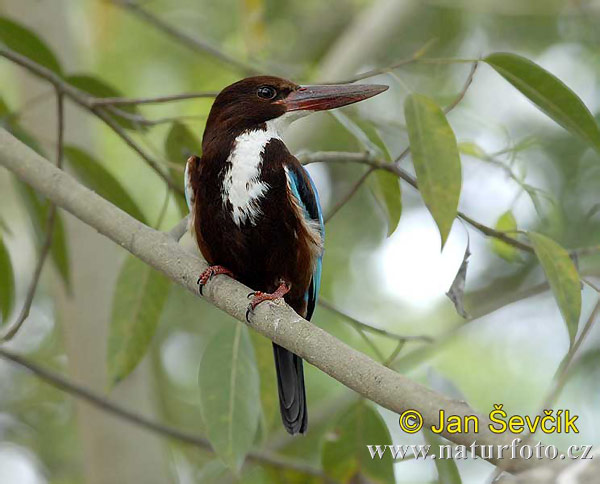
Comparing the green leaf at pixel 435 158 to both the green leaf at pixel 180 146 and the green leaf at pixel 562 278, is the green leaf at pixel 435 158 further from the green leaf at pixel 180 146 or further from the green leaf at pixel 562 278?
the green leaf at pixel 180 146

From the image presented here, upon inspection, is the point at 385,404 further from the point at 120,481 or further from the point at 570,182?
the point at 570,182

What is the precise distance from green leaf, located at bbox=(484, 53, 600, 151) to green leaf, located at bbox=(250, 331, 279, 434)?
50.1 inches

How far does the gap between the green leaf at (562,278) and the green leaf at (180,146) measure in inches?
56.9

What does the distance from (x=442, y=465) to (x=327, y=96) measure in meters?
1.21

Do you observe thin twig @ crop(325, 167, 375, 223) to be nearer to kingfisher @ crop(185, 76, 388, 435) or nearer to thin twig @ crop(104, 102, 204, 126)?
kingfisher @ crop(185, 76, 388, 435)

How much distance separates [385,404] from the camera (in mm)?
1928

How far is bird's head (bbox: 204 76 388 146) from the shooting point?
3.04 m

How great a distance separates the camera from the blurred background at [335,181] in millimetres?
4613

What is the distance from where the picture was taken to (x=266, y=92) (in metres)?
3.17

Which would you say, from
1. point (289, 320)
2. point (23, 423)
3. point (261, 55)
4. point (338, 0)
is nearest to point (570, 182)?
point (338, 0)

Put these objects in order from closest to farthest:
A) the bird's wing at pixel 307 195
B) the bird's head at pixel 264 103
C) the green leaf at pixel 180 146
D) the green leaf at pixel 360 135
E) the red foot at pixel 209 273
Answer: the red foot at pixel 209 273
the green leaf at pixel 360 135
the bird's wing at pixel 307 195
the bird's head at pixel 264 103
the green leaf at pixel 180 146

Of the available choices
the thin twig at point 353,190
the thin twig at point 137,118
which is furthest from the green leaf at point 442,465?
the thin twig at point 137,118

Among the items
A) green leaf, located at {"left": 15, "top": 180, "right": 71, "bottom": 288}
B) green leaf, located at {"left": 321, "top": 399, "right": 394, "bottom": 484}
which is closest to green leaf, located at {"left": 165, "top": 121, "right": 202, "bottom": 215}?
green leaf, located at {"left": 15, "top": 180, "right": 71, "bottom": 288}

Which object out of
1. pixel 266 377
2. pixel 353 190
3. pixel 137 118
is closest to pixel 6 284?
pixel 137 118
